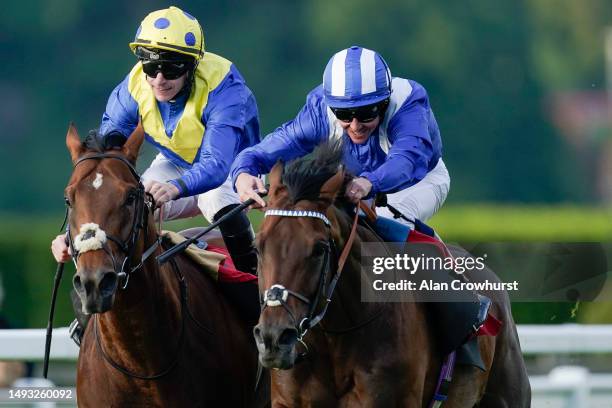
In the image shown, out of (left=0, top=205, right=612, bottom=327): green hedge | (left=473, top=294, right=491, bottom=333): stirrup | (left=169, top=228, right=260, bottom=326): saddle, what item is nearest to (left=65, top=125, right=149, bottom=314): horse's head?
(left=169, top=228, right=260, bottom=326): saddle

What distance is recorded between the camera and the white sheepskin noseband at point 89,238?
458 cm

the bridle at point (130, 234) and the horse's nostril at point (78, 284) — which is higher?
the bridle at point (130, 234)

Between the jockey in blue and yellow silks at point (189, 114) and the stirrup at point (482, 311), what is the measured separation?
36.5 inches

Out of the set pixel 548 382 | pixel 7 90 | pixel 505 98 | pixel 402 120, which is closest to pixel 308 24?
pixel 505 98

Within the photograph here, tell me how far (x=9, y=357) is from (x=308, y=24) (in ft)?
63.9

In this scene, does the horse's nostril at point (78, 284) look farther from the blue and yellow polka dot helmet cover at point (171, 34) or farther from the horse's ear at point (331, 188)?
the blue and yellow polka dot helmet cover at point (171, 34)

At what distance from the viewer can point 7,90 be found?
79.6 feet

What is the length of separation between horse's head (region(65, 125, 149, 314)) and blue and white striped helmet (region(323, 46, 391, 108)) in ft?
2.64

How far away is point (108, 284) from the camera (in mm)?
4609

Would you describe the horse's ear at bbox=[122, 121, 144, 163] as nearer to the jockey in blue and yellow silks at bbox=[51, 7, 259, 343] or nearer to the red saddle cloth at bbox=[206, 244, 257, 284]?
the jockey in blue and yellow silks at bbox=[51, 7, 259, 343]

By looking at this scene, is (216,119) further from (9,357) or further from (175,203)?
(9,357)

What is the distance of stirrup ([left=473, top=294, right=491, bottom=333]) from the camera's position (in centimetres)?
533

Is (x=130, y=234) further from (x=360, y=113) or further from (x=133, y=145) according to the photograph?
(x=360, y=113)

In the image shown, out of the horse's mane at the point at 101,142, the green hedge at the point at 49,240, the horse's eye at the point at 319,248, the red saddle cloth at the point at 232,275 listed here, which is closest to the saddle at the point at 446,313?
the horse's eye at the point at 319,248
